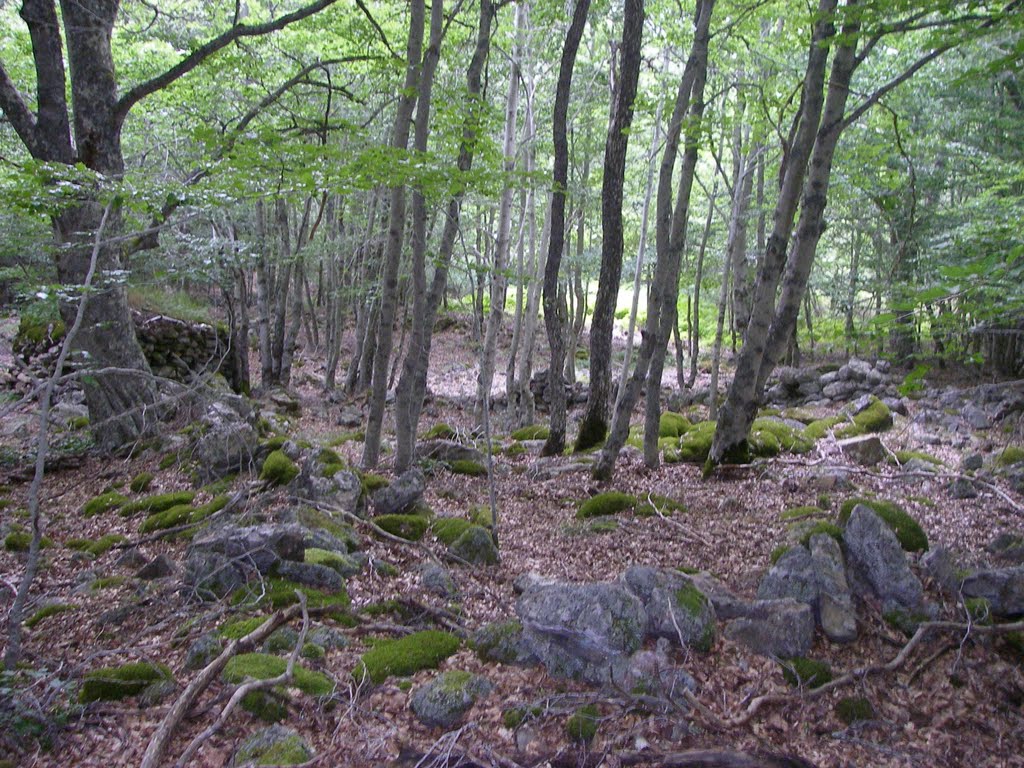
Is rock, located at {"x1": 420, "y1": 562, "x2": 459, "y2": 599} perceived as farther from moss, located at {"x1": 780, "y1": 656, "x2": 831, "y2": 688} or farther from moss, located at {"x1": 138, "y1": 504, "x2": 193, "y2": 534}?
moss, located at {"x1": 138, "y1": 504, "x2": 193, "y2": 534}

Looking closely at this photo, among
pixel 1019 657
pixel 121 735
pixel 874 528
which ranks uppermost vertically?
pixel 874 528

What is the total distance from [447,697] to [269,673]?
0.94 metres

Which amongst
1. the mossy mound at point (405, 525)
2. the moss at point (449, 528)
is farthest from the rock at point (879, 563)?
the mossy mound at point (405, 525)

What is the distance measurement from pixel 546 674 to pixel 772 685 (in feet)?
4.22

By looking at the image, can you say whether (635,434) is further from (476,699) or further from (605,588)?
(476,699)

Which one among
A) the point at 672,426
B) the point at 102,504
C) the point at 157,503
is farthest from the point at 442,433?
the point at 102,504

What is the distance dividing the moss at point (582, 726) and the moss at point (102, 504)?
18.7 ft

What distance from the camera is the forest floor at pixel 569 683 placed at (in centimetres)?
312

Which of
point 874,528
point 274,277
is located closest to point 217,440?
point 874,528

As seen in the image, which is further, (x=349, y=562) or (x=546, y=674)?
(x=349, y=562)

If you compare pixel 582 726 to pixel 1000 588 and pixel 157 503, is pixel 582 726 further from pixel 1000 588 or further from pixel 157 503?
pixel 157 503

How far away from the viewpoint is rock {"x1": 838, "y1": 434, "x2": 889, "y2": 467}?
24.8ft

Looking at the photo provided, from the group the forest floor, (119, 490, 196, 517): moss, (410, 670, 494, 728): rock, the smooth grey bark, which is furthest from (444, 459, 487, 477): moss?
(410, 670, 494, 728): rock

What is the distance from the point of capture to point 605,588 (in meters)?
4.00
